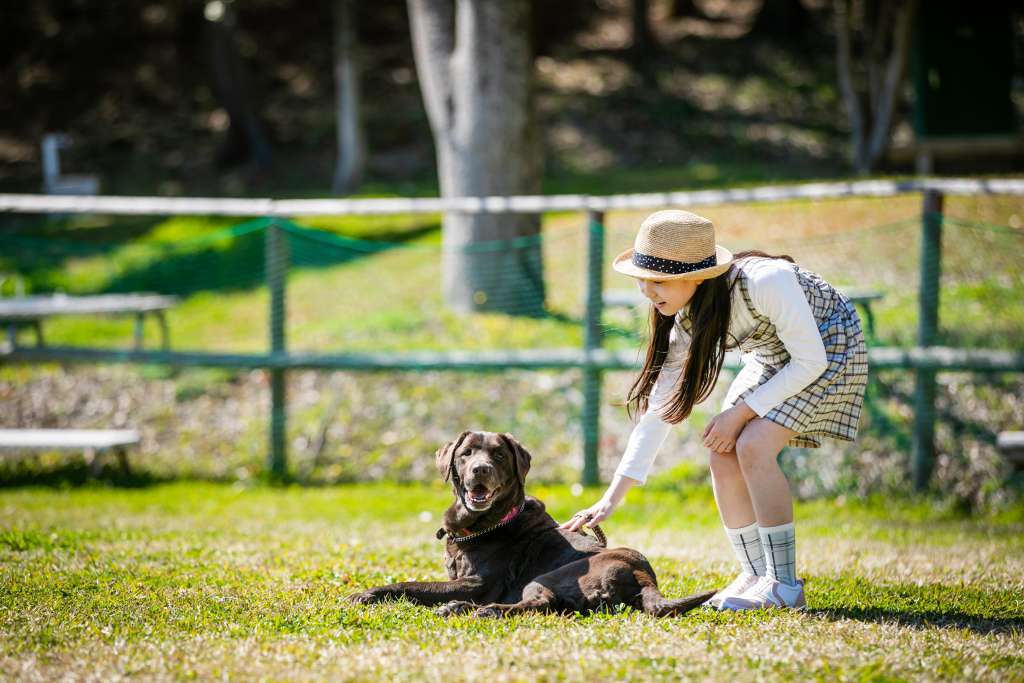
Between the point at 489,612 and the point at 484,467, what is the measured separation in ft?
1.90

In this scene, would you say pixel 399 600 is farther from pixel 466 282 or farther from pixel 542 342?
pixel 466 282

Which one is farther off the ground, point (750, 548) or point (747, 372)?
point (747, 372)

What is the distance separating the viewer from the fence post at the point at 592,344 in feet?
28.6

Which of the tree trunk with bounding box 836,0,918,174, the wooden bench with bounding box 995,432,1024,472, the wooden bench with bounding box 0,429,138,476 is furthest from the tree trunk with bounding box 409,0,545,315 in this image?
the tree trunk with bounding box 836,0,918,174

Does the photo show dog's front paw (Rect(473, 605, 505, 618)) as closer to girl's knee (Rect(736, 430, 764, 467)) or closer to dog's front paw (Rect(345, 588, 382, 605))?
dog's front paw (Rect(345, 588, 382, 605))

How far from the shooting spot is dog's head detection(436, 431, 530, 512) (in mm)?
4656

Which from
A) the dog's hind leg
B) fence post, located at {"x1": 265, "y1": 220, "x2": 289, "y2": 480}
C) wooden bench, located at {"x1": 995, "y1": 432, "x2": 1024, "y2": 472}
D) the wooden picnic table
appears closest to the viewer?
the dog's hind leg

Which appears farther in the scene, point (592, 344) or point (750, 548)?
point (592, 344)

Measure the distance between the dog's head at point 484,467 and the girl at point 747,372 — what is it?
324mm

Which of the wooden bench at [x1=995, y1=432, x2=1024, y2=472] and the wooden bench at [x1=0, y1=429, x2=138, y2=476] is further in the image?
the wooden bench at [x1=0, y1=429, x2=138, y2=476]

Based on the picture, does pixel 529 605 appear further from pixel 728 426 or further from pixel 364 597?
pixel 728 426

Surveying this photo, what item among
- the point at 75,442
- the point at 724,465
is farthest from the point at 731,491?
the point at 75,442

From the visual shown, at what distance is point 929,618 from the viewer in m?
4.67

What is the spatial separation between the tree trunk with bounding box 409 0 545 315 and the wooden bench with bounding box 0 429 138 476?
11.1 ft
